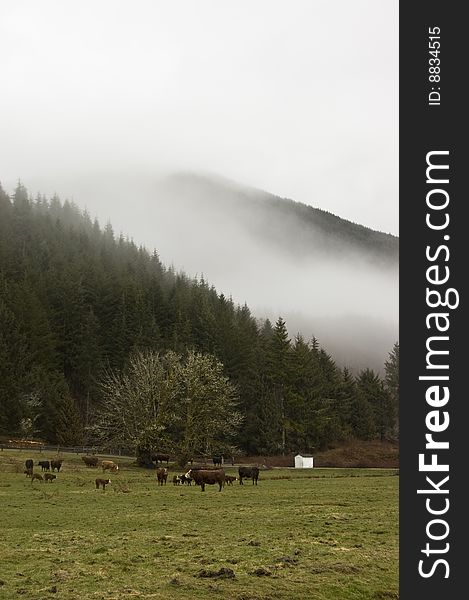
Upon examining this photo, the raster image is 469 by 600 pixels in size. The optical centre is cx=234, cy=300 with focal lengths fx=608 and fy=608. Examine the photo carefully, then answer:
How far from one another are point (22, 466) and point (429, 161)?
58.1 m


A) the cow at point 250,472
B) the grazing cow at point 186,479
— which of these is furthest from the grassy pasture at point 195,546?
the cow at point 250,472

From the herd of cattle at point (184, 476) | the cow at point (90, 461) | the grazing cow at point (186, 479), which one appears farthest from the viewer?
the cow at point (90, 461)

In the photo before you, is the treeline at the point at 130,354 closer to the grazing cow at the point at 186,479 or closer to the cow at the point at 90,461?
the cow at the point at 90,461

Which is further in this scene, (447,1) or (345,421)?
(345,421)

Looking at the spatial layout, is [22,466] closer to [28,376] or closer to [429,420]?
[28,376]

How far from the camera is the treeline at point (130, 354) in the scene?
105 m

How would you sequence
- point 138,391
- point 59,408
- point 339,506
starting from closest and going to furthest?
point 339,506
point 138,391
point 59,408

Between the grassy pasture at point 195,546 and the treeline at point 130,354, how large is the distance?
60005mm

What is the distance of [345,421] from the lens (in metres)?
128

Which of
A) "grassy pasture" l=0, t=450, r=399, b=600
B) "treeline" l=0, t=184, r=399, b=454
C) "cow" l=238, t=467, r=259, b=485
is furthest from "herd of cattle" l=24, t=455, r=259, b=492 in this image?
"treeline" l=0, t=184, r=399, b=454

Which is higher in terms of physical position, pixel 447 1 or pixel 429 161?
pixel 447 1

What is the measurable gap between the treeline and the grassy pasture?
6001 cm

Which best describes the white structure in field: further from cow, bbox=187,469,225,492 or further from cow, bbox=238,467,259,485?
cow, bbox=187,469,225,492

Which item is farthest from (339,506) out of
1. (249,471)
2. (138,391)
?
(138,391)
